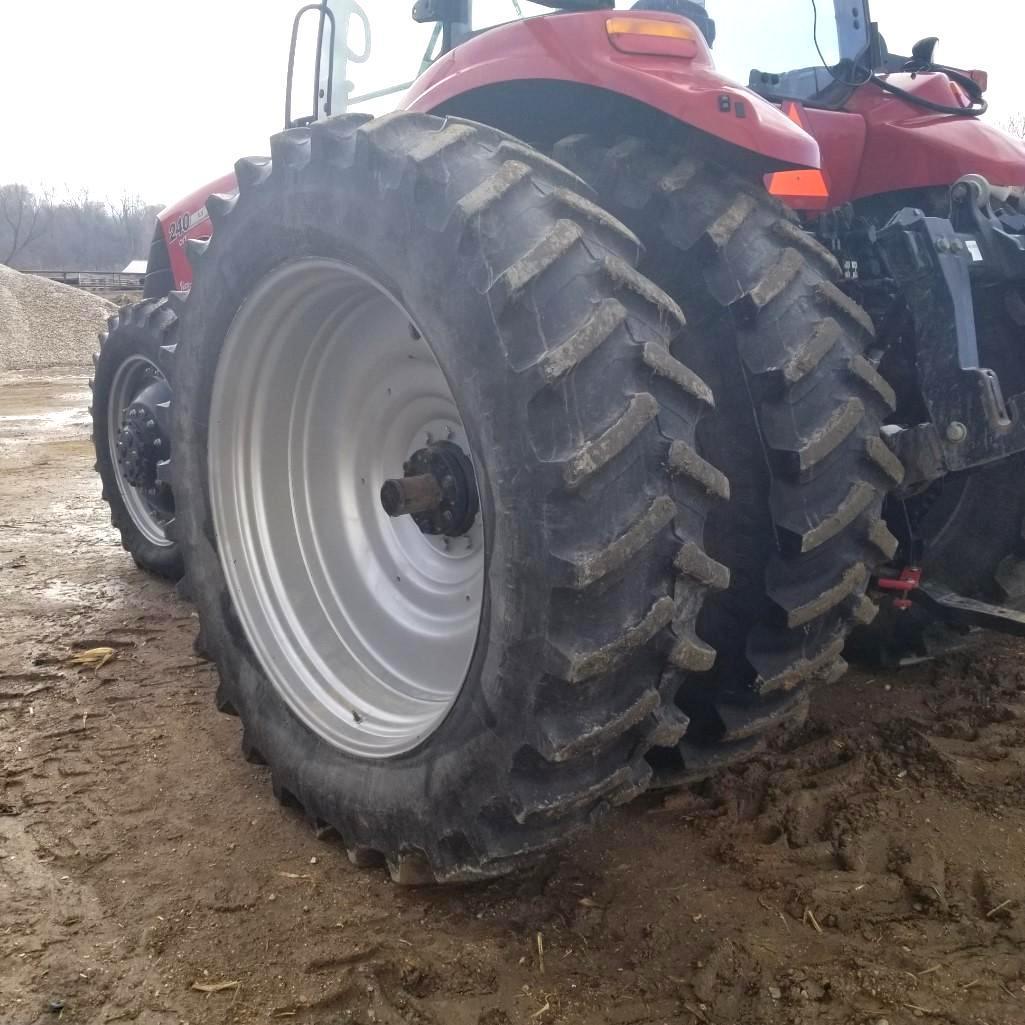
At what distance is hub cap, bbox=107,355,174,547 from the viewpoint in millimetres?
4484

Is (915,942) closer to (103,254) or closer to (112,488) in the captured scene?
(112,488)

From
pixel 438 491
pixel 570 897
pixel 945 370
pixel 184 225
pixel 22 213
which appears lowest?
pixel 22 213

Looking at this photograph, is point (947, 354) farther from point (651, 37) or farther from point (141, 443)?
point (141, 443)

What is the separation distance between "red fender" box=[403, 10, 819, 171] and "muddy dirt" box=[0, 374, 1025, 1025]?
5.22ft

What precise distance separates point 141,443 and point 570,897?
3.18 m

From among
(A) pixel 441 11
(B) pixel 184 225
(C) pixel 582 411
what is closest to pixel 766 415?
(C) pixel 582 411

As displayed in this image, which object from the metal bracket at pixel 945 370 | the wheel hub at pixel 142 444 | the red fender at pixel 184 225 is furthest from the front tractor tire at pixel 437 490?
the red fender at pixel 184 225

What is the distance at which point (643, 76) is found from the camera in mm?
1994

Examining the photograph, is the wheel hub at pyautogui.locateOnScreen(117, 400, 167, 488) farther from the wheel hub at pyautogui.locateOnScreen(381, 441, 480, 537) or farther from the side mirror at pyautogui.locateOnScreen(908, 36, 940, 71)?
the side mirror at pyautogui.locateOnScreen(908, 36, 940, 71)

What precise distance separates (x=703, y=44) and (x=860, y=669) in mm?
2164

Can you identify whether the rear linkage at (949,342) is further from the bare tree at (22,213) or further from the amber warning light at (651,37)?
the bare tree at (22,213)

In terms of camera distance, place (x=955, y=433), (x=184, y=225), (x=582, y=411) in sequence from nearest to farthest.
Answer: (x=582, y=411), (x=955, y=433), (x=184, y=225)

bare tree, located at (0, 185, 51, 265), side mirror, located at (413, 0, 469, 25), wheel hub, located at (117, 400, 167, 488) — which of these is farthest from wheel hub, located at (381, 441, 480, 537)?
bare tree, located at (0, 185, 51, 265)

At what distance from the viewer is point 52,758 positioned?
2953 mm
